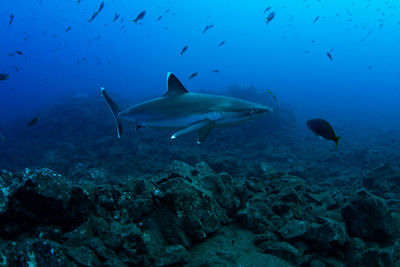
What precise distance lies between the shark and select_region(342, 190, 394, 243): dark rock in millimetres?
2162

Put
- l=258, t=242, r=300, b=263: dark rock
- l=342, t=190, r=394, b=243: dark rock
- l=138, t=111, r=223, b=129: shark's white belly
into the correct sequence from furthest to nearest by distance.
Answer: l=138, t=111, r=223, b=129: shark's white belly
l=342, t=190, r=394, b=243: dark rock
l=258, t=242, r=300, b=263: dark rock

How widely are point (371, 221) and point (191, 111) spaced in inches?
136

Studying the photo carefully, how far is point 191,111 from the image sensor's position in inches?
171

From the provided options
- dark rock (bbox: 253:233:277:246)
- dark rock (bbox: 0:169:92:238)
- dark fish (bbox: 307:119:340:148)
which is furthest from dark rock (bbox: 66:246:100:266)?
dark fish (bbox: 307:119:340:148)

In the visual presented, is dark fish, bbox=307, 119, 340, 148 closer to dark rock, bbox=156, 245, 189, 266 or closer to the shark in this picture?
the shark

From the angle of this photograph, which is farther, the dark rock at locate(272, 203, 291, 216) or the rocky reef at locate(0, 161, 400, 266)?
the dark rock at locate(272, 203, 291, 216)

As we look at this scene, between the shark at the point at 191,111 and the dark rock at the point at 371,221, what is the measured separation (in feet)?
7.09

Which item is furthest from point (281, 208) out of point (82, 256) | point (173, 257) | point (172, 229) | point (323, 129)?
point (82, 256)

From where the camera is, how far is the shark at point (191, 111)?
4.21 metres

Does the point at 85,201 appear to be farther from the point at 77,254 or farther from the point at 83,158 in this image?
the point at 83,158

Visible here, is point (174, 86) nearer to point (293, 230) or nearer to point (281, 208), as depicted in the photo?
point (281, 208)

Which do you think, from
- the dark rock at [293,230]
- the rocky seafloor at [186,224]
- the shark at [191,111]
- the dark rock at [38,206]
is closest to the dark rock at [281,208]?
the rocky seafloor at [186,224]

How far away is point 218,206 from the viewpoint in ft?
13.0

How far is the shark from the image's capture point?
4.21 m
